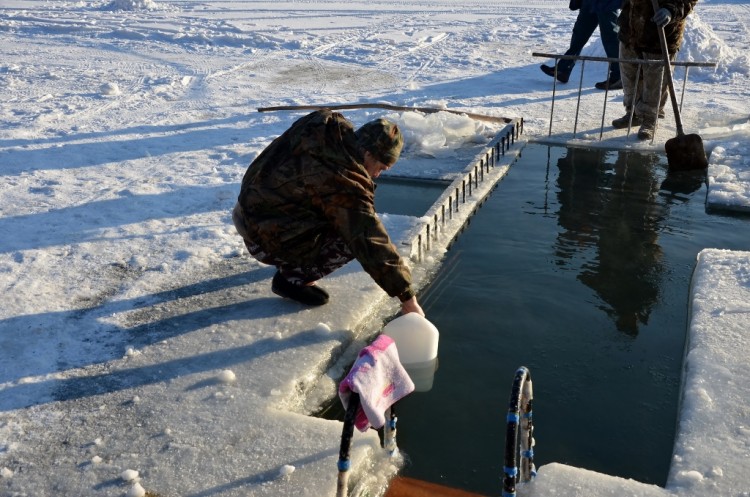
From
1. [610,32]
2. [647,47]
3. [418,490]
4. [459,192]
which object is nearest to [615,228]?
[459,192]

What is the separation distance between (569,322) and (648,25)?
4.33 m

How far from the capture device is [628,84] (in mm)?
7582

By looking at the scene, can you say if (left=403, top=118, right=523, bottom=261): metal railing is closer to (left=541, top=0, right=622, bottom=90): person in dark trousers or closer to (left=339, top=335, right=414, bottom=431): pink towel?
(left=339, top=335, right=414, bottom=431): pink towel

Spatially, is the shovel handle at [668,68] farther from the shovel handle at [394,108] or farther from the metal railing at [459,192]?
the shovel handle at [394,108]

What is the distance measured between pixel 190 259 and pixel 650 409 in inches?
114

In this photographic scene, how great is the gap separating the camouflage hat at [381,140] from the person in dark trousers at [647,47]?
4365 mm

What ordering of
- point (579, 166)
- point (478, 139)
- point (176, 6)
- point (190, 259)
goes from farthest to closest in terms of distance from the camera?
point (176, 6) → point (478, 139) → point (579, 166) → point (190, 259)

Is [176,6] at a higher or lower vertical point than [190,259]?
higher

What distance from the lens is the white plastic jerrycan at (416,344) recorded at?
11.2 ft

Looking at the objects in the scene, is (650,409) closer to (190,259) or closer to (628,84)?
(190,259)

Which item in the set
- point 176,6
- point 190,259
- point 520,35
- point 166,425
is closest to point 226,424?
point 166,425

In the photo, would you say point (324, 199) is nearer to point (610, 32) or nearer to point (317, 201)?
point (317, 201)

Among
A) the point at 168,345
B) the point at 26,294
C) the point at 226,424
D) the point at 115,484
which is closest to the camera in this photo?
the point at 115,484

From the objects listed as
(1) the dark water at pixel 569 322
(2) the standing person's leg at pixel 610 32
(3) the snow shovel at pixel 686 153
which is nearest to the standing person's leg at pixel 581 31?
(2) the standing person's leg at pixel 610 32
